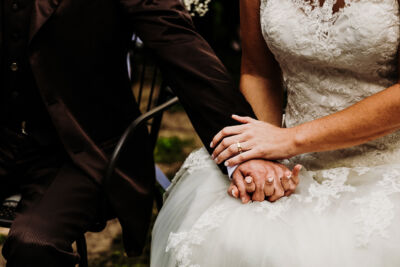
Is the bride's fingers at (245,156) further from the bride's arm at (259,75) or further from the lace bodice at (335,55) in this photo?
the bride's arm at (259,75)

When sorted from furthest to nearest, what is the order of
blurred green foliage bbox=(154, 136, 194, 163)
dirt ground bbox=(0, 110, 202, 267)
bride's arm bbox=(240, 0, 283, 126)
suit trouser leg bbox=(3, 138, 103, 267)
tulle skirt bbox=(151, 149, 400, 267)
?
blurred green foliage bbox=(154, 136, 194, 163), dirt ground bbox=(0, 110, 202, 267), bride's arm bbox=(240, 0, 283, 126), suit trouser leg bbox=(3, 138, 103, 267), tulle skirt bbox=(151, 149, 400, 267)

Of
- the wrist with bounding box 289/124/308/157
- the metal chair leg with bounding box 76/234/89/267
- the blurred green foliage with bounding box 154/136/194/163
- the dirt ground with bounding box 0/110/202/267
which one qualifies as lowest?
the blurred green foliage with bounding box 154/136/194/163

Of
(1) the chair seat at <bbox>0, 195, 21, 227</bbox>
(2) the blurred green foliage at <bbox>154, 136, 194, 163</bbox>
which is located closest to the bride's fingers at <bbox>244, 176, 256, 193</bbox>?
(1) the chair seat at <bbox>0, 195, 21, 227</bbox>

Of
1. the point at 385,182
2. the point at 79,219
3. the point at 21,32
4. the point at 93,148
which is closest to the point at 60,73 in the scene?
the point at 21,32

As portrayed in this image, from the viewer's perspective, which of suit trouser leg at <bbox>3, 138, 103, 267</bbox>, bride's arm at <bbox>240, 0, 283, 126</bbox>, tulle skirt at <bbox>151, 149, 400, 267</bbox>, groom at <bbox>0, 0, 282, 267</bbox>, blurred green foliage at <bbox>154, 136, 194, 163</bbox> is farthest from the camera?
blurred green foliage at <bbox>154, 136, 194, 163</bbox>

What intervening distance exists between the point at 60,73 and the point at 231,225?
78 centimetres

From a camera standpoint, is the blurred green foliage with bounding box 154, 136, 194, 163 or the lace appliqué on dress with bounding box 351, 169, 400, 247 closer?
the lace appliqué on dress with bounding box 351, 169, 400, 247

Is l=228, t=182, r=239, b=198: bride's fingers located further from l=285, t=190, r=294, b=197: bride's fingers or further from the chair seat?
the chair seat

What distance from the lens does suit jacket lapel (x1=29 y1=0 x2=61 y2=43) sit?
59.9 inches

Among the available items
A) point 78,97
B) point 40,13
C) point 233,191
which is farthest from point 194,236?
point 40,13

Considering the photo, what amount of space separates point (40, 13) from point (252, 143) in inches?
31.1

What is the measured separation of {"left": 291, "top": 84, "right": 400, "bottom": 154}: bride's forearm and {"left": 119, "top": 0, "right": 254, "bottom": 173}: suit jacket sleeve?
0.82 ft

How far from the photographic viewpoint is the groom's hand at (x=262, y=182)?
54.6 inches

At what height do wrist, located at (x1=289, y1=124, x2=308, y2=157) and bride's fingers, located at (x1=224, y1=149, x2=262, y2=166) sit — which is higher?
wrist, located at (x1=289, y1=124, x2=308, y2=157)
